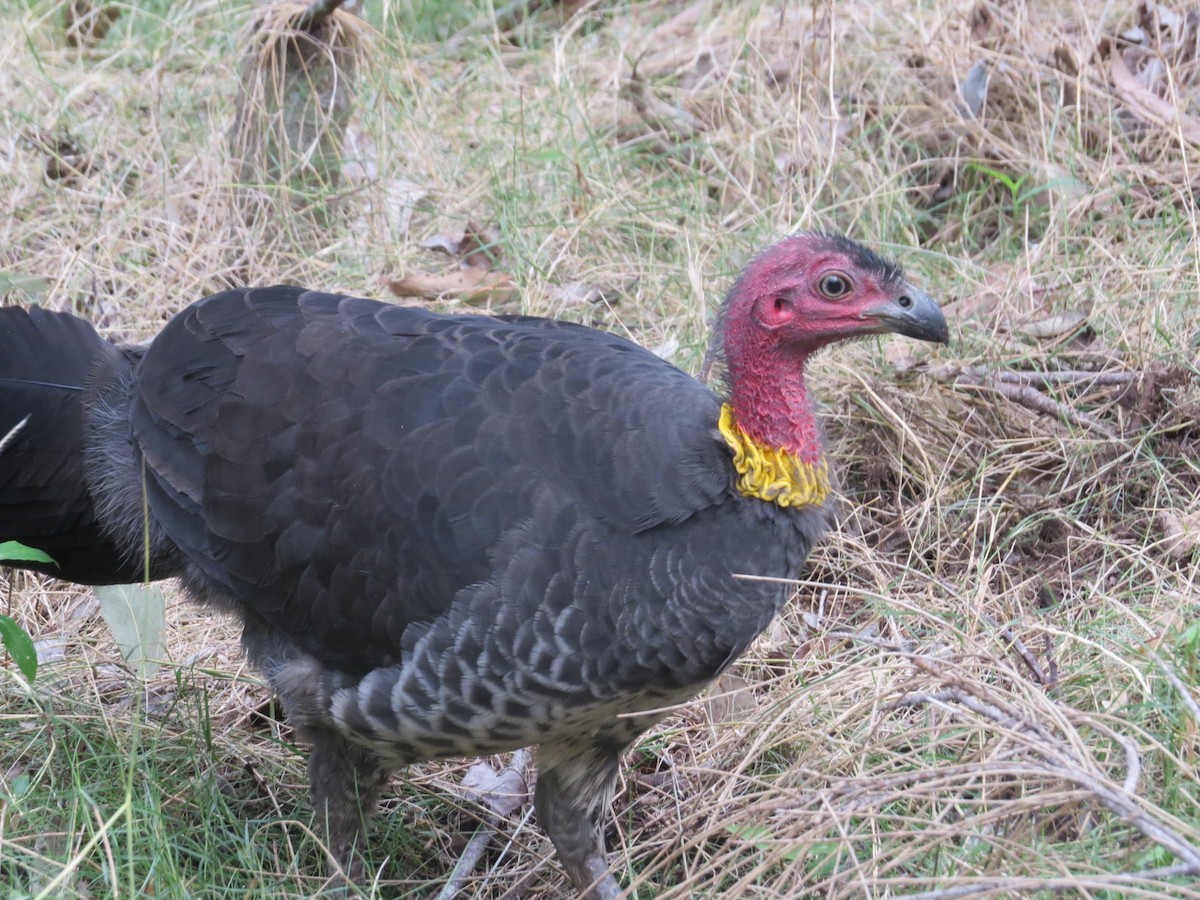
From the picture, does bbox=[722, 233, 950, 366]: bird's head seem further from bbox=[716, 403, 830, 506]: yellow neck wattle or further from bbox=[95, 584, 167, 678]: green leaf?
bbox=[95, 584, 167, 678]: green leaf

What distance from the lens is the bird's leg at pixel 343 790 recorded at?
3490mm

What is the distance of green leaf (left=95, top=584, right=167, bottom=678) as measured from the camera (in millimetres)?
4035

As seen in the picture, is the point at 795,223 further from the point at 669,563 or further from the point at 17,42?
the point at 17,42

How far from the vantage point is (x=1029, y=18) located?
641 cm

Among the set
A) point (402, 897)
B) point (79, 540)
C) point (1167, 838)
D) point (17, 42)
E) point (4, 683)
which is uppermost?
point (17, 42)

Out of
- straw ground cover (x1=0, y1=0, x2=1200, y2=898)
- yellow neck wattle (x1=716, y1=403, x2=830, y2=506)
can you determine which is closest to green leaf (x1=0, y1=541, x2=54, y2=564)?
straw ground cover (x1=0, y1=0, x2=1200, y2=898)

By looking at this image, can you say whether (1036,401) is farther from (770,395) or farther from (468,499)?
(468,499)

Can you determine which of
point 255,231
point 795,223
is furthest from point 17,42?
point 795,223

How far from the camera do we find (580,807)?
3.58 meters

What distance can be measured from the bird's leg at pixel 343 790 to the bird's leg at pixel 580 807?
17.5 inches

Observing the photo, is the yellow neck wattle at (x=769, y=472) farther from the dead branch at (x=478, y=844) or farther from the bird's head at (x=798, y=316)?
the dead branch at (x=478, y=844)

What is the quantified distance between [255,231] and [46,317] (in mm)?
1992

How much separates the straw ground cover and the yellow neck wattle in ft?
1.16

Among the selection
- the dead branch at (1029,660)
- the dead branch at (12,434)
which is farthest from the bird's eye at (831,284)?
the dead branch at (12,434)
